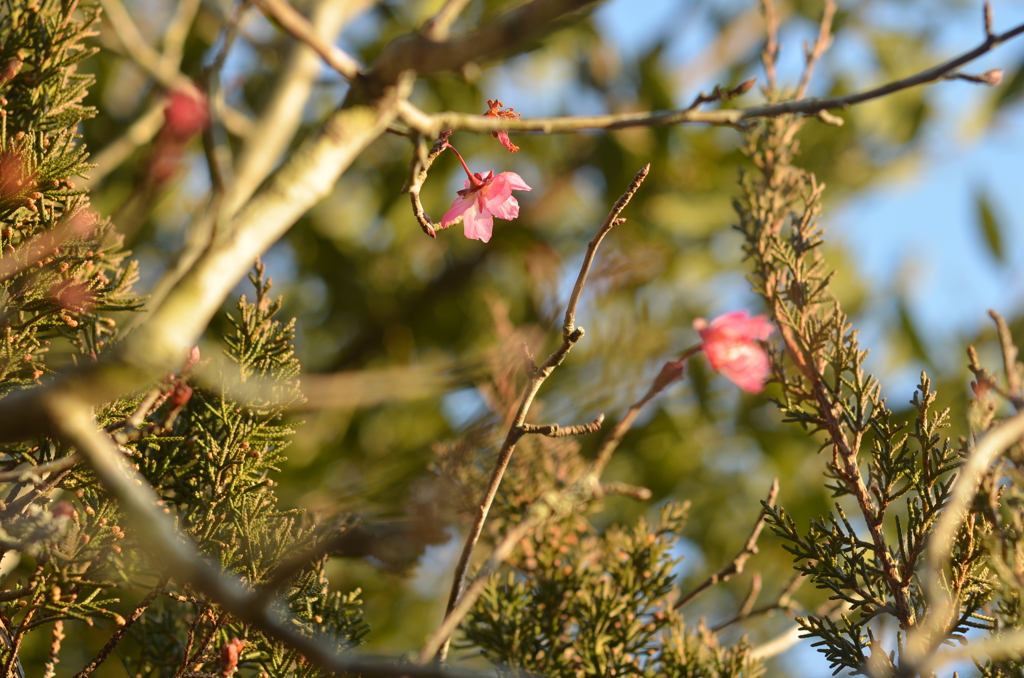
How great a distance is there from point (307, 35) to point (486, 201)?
37 cm

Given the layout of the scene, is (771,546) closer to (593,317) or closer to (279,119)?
(593,317)

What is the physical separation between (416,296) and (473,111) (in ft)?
1.90

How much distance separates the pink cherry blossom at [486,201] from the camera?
0.89 m

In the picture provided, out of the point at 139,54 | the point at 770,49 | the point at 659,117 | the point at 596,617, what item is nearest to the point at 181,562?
the point at 659,117

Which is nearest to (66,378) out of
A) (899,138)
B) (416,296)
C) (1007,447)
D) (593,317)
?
(1007,447)

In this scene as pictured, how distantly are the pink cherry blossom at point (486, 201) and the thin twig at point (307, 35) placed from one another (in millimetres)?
289

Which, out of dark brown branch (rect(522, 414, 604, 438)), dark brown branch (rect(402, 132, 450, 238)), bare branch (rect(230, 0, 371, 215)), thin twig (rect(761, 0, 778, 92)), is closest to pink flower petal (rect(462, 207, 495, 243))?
dark brown branch (rect(402, 132, 450, 238))

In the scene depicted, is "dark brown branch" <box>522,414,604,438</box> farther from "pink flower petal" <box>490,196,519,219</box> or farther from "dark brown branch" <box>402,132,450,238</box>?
"pink flower petal" <box>490,196,519,219</box>

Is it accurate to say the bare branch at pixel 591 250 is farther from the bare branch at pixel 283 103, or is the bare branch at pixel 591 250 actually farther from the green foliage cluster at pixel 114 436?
the bare branch at pixel 283 103

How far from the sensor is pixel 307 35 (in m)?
0.55

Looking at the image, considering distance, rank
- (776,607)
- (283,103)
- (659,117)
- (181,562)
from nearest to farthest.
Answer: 1. (181,562)
2. (659,117)
3. (776,607)
4. (283,103)

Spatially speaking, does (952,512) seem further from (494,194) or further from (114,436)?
(114,436)

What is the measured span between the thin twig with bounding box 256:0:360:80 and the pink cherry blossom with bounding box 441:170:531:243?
289mm

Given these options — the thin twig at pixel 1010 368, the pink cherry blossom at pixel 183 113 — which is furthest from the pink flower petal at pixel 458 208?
the pink cherry blossom at pixel 183 113
